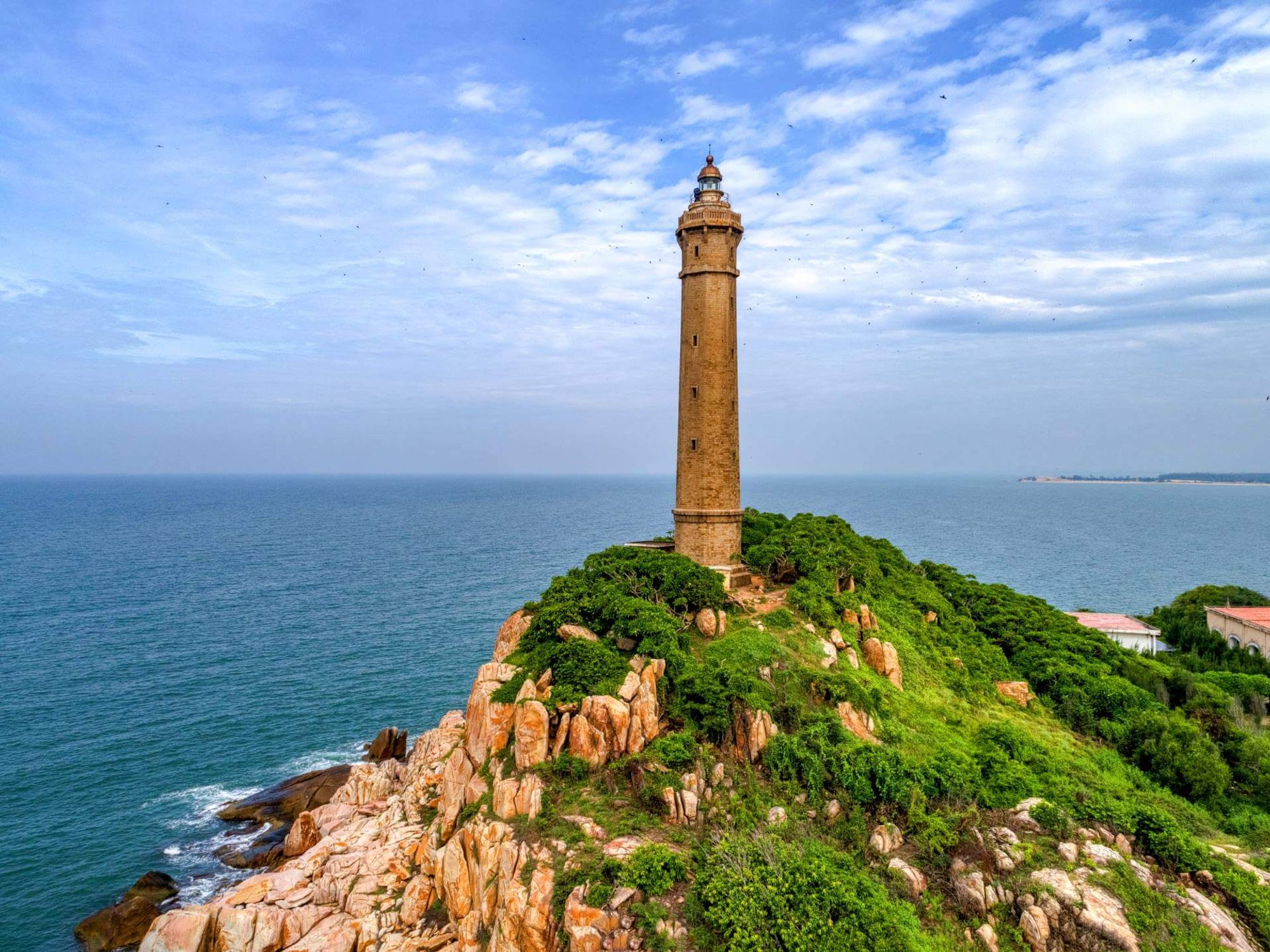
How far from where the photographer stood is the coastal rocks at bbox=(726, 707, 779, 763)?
24141 millimetres

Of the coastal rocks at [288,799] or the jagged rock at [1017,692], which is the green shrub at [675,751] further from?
the coastal rocks at [288,799]

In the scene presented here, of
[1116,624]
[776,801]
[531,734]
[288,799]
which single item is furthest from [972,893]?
[1116,624]

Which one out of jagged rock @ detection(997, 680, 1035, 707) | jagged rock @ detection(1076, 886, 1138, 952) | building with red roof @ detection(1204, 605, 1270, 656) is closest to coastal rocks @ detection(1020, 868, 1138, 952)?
jagged rock @ detection(1076, 886, 1138, 952)

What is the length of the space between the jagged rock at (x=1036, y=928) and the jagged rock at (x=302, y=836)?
2909 cm

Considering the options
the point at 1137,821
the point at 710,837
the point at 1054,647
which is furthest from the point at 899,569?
the point at 710,837

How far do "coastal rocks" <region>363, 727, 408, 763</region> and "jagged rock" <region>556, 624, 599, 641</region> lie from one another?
19765mm

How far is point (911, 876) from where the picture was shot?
19.7 meters

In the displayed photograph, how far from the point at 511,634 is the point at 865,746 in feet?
55.6

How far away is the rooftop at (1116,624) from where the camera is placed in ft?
171

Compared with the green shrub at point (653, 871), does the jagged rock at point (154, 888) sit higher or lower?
lower

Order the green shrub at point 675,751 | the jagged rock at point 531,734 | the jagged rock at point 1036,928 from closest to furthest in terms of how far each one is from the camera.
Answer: the jagged rock at point 1036,928 < the green shrub at point 675,751 < the jagged rock at point 531,734

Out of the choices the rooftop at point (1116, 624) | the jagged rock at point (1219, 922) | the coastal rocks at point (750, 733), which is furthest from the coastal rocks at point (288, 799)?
the rooftop at point (1116, 624)

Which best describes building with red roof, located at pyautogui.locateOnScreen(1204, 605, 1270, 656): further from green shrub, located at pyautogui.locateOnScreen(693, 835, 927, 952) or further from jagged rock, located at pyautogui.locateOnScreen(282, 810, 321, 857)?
jagged rock, located at pyautogui.locateOnScreen(282, 810, 321, 857)

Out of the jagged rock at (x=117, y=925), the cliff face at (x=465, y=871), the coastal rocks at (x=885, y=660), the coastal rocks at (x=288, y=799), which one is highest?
the coastal rocks at (x=885, y=660)
